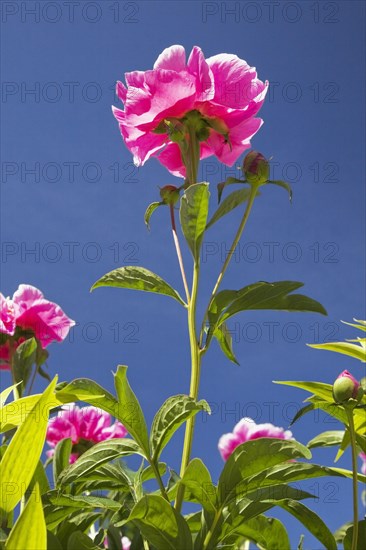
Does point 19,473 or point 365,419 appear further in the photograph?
point 365,419

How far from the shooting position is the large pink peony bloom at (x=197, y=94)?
1.16 meters

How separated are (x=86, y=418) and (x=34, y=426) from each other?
1.22 meters

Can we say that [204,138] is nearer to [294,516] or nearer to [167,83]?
[167,83]

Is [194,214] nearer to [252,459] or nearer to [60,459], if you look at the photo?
[252,459]

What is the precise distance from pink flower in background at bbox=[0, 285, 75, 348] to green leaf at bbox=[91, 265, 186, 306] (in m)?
0.53

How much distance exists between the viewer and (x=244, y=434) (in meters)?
1.98

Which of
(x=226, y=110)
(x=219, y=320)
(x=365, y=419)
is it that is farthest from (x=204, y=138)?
(x=365, y=419)

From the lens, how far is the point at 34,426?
2.22ft

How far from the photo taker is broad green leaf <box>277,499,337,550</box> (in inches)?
37.9

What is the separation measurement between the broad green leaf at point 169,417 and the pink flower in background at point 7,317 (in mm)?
708

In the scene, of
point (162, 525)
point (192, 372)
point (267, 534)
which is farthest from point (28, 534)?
point (267, 534)

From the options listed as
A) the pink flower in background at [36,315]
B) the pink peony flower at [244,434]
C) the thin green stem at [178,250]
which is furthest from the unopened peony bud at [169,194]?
the pink peony flower at [244,434]

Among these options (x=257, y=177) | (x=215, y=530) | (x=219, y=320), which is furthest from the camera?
(x=257, y=177)

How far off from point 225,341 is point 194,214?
22cm
